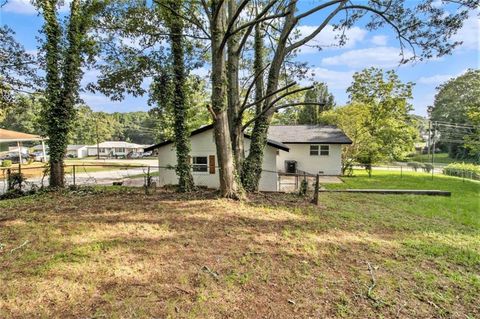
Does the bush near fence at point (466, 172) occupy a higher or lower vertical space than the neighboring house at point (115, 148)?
lower

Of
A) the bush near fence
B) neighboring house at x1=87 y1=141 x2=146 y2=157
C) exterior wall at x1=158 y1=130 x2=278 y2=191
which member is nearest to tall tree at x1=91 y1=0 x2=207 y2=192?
exterior wall at x1=158 y1=130 x2=278 y2=191

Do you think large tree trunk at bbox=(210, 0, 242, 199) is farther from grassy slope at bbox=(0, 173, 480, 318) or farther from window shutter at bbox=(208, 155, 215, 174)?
window shutter at bbox=(208, 155, 215, 174)

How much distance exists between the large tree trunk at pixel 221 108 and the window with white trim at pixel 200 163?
21.9 feet

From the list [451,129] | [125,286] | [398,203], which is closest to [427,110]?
[451,129]

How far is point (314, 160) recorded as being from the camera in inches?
731

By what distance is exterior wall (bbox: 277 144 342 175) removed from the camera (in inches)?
718

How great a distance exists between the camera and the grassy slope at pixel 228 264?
2.70 m

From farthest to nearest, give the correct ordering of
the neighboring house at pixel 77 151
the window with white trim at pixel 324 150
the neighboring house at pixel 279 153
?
the neighboring house at pixel 77 151
the window with white trim at pixel 324 150
the neighboring house at pixel 279 153

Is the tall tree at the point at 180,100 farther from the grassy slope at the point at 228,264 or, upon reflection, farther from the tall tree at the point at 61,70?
the grassy slope at the point at 228,264

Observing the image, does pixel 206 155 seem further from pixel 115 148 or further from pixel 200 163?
pixel 115 148

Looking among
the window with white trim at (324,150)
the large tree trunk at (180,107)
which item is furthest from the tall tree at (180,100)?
the window with white trim at (324,150)

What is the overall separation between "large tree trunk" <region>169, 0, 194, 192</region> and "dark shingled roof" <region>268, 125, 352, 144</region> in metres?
9.93

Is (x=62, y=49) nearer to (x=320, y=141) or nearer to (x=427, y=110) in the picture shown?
(x=320, y=141)

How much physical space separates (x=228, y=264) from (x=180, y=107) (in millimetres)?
6842
